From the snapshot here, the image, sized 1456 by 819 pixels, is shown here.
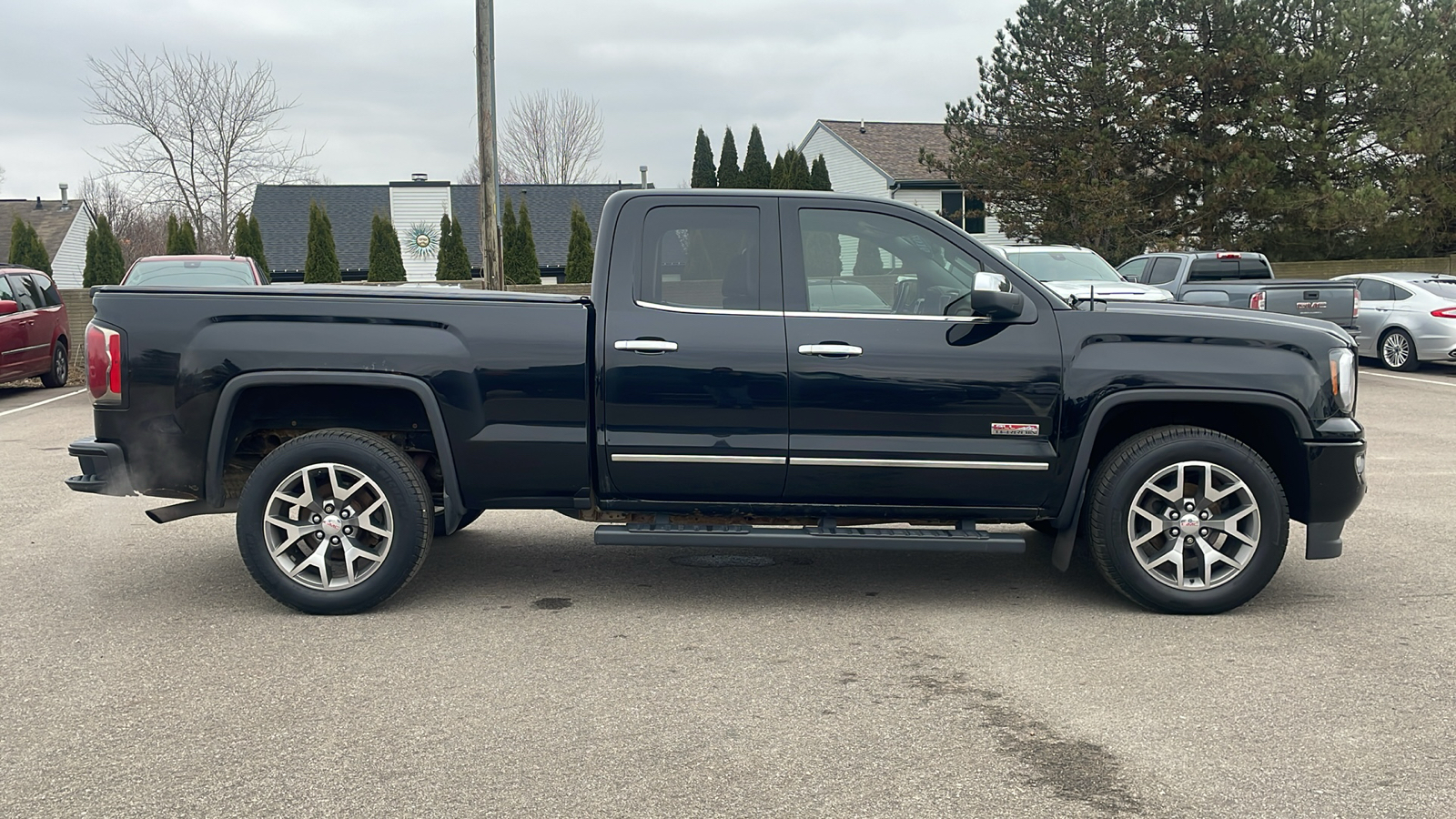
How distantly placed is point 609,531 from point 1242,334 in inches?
117

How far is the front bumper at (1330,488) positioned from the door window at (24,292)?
1631 cm

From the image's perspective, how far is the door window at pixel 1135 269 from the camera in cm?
1961

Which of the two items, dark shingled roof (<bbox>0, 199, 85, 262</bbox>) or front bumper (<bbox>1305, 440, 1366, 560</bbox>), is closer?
front bumper (<bbox>1305, 440, 1366, 560</bbox>)

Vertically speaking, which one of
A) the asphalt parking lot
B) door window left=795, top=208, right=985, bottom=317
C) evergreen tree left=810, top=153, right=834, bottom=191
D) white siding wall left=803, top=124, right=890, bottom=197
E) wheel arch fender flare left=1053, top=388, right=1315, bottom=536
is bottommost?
the asphalt parking lot

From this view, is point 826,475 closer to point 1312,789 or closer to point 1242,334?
point 1242,334

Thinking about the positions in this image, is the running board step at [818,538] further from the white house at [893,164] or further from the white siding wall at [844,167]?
the white siding wall at [844,167]

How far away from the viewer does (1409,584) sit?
6.00 m

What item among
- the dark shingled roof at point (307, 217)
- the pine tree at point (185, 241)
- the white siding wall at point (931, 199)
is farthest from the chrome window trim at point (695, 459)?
the dark shingled roof at point (307, 217)

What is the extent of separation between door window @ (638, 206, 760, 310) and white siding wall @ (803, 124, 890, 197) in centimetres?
3846

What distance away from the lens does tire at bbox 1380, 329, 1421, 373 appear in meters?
18.1

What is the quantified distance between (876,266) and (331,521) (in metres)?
2.74

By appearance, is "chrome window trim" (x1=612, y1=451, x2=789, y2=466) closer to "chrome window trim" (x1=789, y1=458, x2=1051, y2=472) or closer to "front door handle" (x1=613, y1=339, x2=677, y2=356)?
"chrome window trim" (x1=789, y1=458, x2=1051, y2=472)

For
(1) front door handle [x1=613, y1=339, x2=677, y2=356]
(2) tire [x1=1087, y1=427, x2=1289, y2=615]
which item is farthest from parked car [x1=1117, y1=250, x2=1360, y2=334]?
(1) front door handle [x1=613, y1=339, x2=677, y2=356]

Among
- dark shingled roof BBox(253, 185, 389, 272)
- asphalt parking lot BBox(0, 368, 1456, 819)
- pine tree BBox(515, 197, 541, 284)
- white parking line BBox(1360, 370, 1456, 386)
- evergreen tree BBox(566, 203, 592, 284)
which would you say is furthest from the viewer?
dark shingled roof BBox(253, 185, 389, 272)
